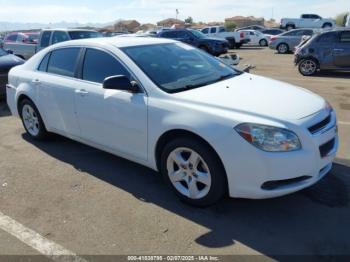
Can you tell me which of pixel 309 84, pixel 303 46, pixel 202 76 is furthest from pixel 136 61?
pixel 303 46

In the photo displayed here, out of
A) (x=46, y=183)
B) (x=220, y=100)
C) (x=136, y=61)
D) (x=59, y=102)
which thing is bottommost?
(x=46, y=183)

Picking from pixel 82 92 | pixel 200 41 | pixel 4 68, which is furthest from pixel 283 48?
pixel 82 92

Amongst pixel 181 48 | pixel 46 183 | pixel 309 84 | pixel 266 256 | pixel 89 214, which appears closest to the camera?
pixel 266 256

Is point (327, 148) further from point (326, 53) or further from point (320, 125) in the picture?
point (326, 53)

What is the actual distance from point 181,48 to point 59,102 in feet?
5.77

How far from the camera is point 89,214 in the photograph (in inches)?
152

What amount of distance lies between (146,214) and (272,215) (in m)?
1.23

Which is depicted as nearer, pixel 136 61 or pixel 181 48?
pixel 136 61

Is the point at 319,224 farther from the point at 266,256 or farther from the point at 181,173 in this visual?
the point at 181,173

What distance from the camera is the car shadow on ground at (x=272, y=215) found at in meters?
3.27

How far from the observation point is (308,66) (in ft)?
41.5

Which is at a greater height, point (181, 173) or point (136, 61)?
point (136, 61)

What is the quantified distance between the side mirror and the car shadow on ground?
1147mm

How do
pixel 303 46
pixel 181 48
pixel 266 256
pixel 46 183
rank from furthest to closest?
pixel 303 46, pixel 181 48, pixel 46 183, pixel 266 256
